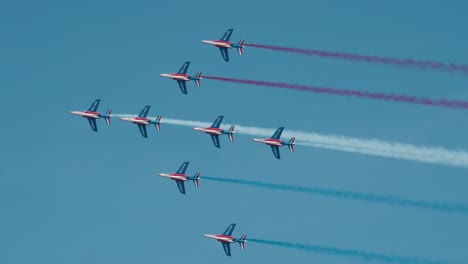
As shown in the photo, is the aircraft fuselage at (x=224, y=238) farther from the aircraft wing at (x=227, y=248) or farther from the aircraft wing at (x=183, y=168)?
the aircraft wing at (x=183, y=168)

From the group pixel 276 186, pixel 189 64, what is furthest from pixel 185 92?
pixel 276 186

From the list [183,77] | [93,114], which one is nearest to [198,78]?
[183,77]

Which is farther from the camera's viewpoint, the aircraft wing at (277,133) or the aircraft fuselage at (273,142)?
the aircraft wing at (277,133)

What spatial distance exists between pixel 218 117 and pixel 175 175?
928 centimetres

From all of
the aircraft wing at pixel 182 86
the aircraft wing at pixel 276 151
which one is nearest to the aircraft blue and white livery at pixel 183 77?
the aircraft wing at pixel 182 86

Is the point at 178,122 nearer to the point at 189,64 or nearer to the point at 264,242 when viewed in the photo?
the point at 189,64

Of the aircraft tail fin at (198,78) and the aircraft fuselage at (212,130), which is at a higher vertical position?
the aircraft tail fin at (198,78)

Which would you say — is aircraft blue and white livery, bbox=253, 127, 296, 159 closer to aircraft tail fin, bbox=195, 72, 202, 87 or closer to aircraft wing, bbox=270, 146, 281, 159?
aircraft wing, bbox=270, 146, 281, 159

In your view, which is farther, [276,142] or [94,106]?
[94,106]

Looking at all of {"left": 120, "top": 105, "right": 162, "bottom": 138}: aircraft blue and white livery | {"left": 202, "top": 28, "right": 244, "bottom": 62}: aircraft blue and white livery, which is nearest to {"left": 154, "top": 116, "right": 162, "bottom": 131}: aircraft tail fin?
{"left": 120, "top": 105, "right": 162, "bottom": 138}: aircraft blue and white livery

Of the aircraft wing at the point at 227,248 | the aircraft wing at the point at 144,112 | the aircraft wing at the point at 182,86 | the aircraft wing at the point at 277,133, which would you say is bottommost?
the aircraft wing at the point at 227,248

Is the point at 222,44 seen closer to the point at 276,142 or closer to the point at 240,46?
the point at 240,46

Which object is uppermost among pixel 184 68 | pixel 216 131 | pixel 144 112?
pixel 184 68

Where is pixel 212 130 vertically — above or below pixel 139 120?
below
